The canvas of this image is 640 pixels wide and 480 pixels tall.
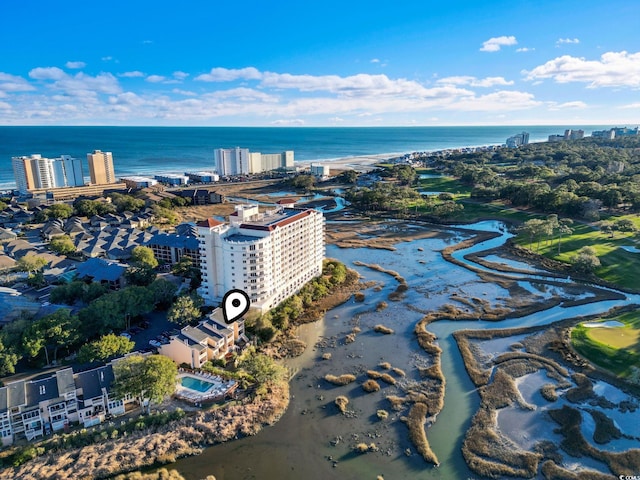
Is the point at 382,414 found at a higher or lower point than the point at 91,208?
lower

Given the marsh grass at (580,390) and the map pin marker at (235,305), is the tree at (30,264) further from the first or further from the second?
the marsh grass at (580,390)

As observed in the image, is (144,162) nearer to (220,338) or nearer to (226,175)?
(226,175)

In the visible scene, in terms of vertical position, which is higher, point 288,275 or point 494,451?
point 288,275

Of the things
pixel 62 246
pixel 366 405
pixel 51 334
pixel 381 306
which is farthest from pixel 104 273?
pixel 366 405

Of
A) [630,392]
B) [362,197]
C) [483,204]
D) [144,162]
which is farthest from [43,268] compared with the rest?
[144,162]

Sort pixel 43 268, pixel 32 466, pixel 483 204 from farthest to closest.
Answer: pixel 483 204 → pixel 43 268 → pixel 32 466

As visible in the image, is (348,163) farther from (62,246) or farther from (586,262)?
(62,246)

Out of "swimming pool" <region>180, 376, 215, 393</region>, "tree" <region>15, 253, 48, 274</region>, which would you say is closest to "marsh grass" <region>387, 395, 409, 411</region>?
"swimming pool" <region>180, 376, 215, 393</region>
